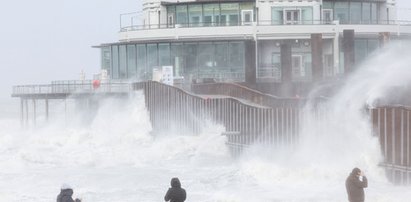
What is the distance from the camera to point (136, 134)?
43875mm

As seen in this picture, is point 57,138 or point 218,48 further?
point 218,48

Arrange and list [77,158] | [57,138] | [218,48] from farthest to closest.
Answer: [218,48]
[57,138]
[77,158]

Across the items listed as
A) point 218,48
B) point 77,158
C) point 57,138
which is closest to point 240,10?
point 218,48

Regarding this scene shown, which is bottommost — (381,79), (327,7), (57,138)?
(57,138)

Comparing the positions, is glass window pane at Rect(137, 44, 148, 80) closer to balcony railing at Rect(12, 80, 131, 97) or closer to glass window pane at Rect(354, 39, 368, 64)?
balcony railing at Rect(12, 80, 131, 97)

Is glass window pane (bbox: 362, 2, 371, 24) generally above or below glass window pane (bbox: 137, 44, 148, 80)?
above

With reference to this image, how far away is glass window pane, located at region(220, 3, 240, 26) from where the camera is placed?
188 feet

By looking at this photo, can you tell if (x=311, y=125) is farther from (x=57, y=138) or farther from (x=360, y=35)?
(x=360, y=35)

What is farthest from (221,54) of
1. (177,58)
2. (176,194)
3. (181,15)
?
(176,194)

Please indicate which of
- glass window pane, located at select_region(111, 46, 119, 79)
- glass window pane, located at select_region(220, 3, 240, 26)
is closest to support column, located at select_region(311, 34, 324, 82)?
glass window pane, located at select_region(220, 3, 240, 26)

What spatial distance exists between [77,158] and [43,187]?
31.9ft

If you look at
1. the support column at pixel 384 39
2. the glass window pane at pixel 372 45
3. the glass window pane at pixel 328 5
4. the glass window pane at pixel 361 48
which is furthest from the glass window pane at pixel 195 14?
the support column at pixel 384 39

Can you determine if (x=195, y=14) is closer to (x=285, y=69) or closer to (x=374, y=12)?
(x=374, y=12)

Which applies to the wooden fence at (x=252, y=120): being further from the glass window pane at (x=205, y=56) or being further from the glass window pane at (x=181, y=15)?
the glass window pane at (x=181, y=15)
